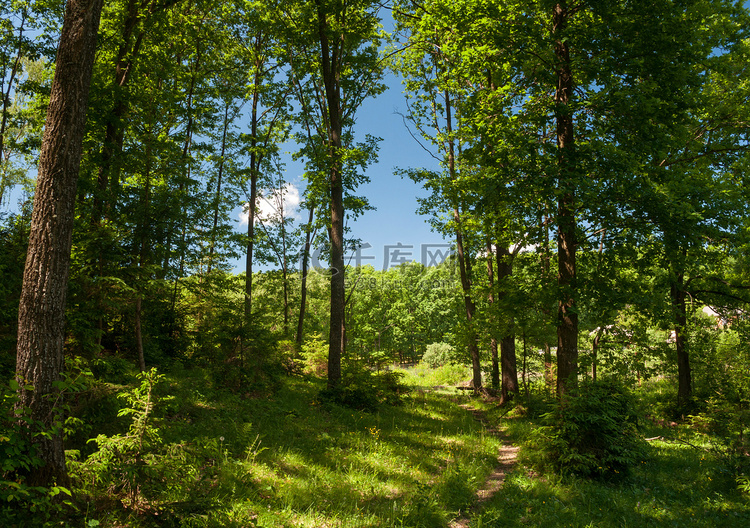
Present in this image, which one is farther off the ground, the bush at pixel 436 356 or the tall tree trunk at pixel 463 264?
the tall tree trunk at pixel 463 264

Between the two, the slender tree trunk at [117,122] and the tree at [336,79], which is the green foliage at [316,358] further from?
the slender tree trunk at [117,122]

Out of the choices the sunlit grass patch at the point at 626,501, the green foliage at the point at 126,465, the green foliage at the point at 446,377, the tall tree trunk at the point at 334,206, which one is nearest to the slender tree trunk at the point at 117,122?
the tall tree trunk at the point at 334,206

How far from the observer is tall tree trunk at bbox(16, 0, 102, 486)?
414 cm

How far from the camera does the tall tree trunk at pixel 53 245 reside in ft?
13.6

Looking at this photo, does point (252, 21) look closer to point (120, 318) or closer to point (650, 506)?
point (120, 318)

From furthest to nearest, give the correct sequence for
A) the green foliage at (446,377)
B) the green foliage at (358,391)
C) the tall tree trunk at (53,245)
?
the green foliage at (446,377)
the green foliage at (358,391)
the tall tree trunk at (53,245)

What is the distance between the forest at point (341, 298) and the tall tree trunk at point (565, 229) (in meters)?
0.06

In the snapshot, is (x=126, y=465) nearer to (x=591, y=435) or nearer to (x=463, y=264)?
(x=591, y=435)

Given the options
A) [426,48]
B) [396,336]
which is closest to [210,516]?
[426,48]

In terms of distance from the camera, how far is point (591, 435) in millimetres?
7488

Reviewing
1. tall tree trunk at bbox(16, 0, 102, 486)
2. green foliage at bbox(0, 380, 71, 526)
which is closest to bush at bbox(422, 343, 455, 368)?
tall tree trunk at bbox(16, 0, 102, 486)

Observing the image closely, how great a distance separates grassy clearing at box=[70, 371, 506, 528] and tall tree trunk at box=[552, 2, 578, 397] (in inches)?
114

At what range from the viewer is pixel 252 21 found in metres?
12.6

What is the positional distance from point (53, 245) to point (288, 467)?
4976 millimetres
